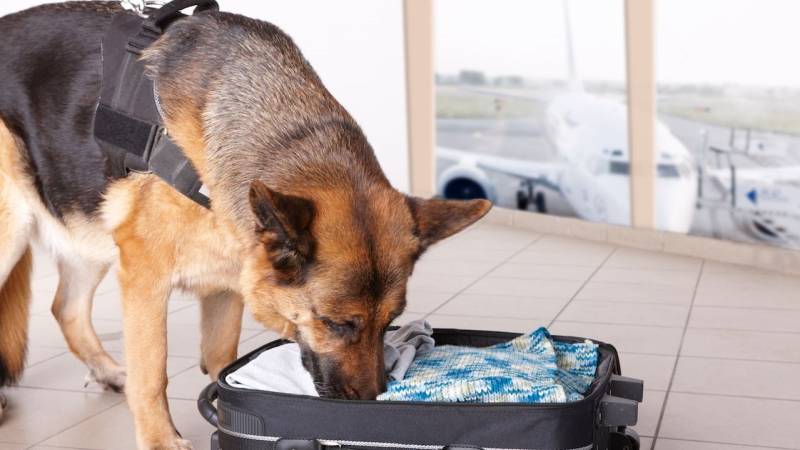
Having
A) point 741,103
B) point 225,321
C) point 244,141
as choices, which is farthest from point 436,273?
point 244,141

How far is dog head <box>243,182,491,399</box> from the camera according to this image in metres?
2.08

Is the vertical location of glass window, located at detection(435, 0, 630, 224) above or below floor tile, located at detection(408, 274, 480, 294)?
above

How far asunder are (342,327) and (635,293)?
107 inches

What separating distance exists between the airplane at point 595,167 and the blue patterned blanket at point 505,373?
3.23 meters

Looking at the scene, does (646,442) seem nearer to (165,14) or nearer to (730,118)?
(165,14)

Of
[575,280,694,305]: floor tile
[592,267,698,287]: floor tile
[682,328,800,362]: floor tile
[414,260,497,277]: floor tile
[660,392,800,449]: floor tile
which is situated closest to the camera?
[660,392,800,449]: floor tile

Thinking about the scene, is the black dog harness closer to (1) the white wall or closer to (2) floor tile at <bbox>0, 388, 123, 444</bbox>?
(2) floor tile at <bbox>0, 388, 123, 444</bbox>

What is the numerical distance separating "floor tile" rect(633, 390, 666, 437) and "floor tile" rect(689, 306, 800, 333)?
38.1 inches

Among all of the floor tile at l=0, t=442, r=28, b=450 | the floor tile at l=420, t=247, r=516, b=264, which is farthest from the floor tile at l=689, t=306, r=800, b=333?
the floor tile at l=0, t=442, r=28, b=450

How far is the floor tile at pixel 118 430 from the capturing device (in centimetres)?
278

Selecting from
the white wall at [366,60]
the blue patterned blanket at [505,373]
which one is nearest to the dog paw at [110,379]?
the blue patterned blanket at [505,373]

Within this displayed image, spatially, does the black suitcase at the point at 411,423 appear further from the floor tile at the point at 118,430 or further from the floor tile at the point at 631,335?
the floor tile at the point at 631,335

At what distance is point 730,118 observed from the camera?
5.27 metres

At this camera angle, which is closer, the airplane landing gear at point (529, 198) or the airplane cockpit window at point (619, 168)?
the airplane cockpit window at point (619, 168)
